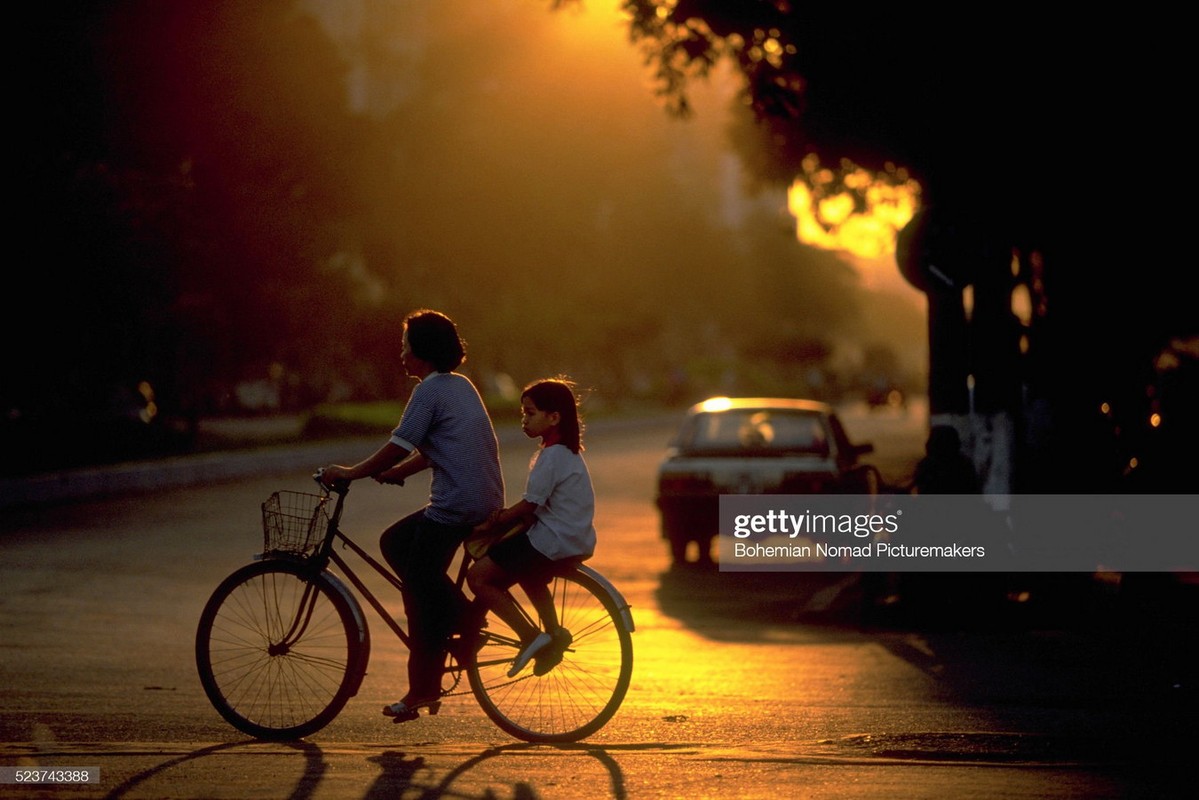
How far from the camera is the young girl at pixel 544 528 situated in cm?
727

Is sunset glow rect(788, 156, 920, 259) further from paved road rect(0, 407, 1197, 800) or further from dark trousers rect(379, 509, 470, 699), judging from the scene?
dark trousers rect(379, 509, 470, 699)

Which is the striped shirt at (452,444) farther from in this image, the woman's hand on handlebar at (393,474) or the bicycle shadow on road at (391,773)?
the bicycle shadow on road at (391,773)

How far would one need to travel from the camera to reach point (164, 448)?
3362 cm

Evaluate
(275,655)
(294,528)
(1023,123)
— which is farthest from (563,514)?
(1023,123)

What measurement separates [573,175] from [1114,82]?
157 ft

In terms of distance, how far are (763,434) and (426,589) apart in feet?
30.9

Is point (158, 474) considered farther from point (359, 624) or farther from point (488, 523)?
point (488, 523)

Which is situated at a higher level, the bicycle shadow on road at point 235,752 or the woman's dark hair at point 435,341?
the woman's dark hair at point 435,341

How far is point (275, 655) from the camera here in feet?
25.1

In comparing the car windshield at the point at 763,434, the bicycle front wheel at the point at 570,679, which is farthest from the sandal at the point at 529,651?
the car windshield at the point at 763,434

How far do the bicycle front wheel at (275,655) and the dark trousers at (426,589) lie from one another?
21cm

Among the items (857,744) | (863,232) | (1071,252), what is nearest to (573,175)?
(863,232)

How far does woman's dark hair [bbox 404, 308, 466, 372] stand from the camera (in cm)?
739

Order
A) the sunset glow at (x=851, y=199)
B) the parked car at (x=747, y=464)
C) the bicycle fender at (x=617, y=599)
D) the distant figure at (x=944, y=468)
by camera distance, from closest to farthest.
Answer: the bicycle fender at (x=617, y=599), the distant figure at (x=944, y=468), the parked car at (x=747, y=464), the sunset glow at (x=851, y=199)
